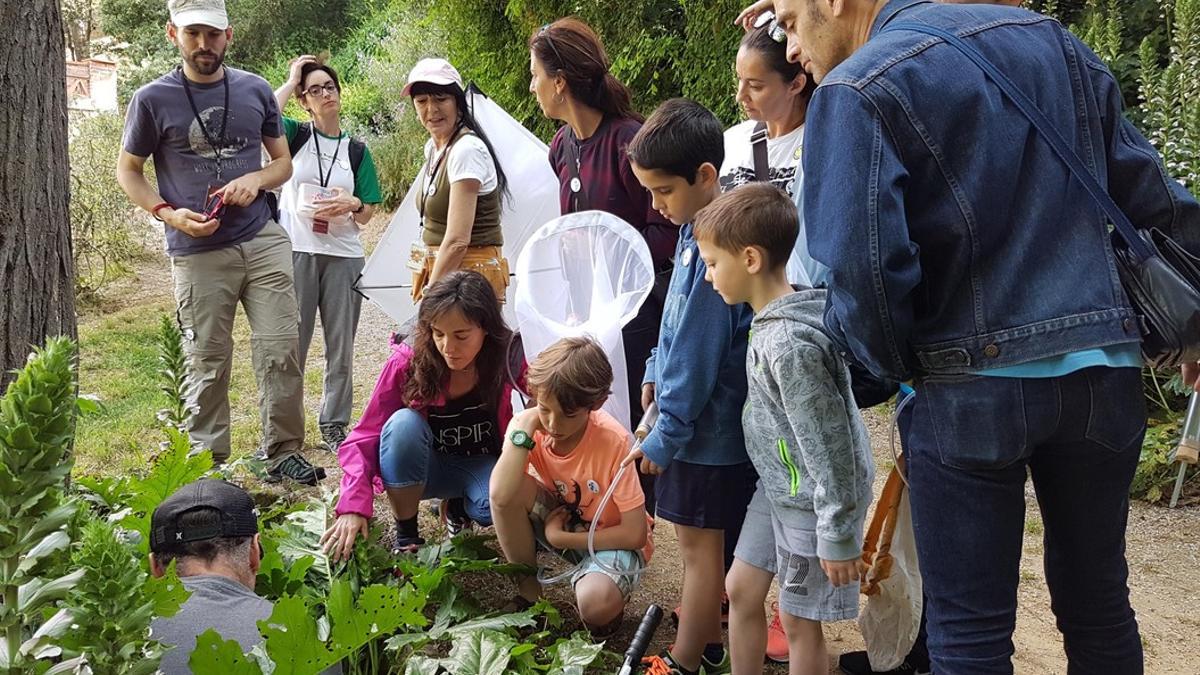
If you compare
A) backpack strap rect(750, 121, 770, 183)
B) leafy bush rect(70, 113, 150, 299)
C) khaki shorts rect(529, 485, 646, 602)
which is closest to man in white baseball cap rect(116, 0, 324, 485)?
khaki shorts rect(529, 485, 646, 602)

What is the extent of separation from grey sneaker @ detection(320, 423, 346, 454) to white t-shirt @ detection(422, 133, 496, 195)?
1657mm

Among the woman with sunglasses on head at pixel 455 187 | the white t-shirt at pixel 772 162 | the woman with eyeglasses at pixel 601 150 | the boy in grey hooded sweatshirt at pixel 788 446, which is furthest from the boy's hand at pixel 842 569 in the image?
the woman with sunglasses on head at pixel 455 187

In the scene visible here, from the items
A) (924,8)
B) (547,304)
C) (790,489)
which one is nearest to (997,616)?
(790,489)

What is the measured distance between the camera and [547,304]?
11.6 feet

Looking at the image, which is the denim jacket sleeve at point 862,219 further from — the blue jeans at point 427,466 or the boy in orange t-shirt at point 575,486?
the blue jeans at point 427,466

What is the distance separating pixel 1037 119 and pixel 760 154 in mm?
1509

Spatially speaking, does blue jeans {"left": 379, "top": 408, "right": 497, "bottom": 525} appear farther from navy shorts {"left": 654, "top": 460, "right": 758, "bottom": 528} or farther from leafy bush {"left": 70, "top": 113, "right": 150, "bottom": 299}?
leafy bush {"left": 70, "top": 113, "right": 150, "bottom": 299}

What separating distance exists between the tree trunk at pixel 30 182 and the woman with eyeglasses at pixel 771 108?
166 cm

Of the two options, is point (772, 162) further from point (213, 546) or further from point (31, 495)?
point (31, 495)

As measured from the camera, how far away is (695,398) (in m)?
2.61

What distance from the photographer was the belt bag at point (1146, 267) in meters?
1.68

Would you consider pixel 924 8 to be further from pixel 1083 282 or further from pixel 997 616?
pixel 997 616

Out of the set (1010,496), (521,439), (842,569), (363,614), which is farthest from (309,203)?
(1010,496)

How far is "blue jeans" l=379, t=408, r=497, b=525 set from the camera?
11.2 ft
